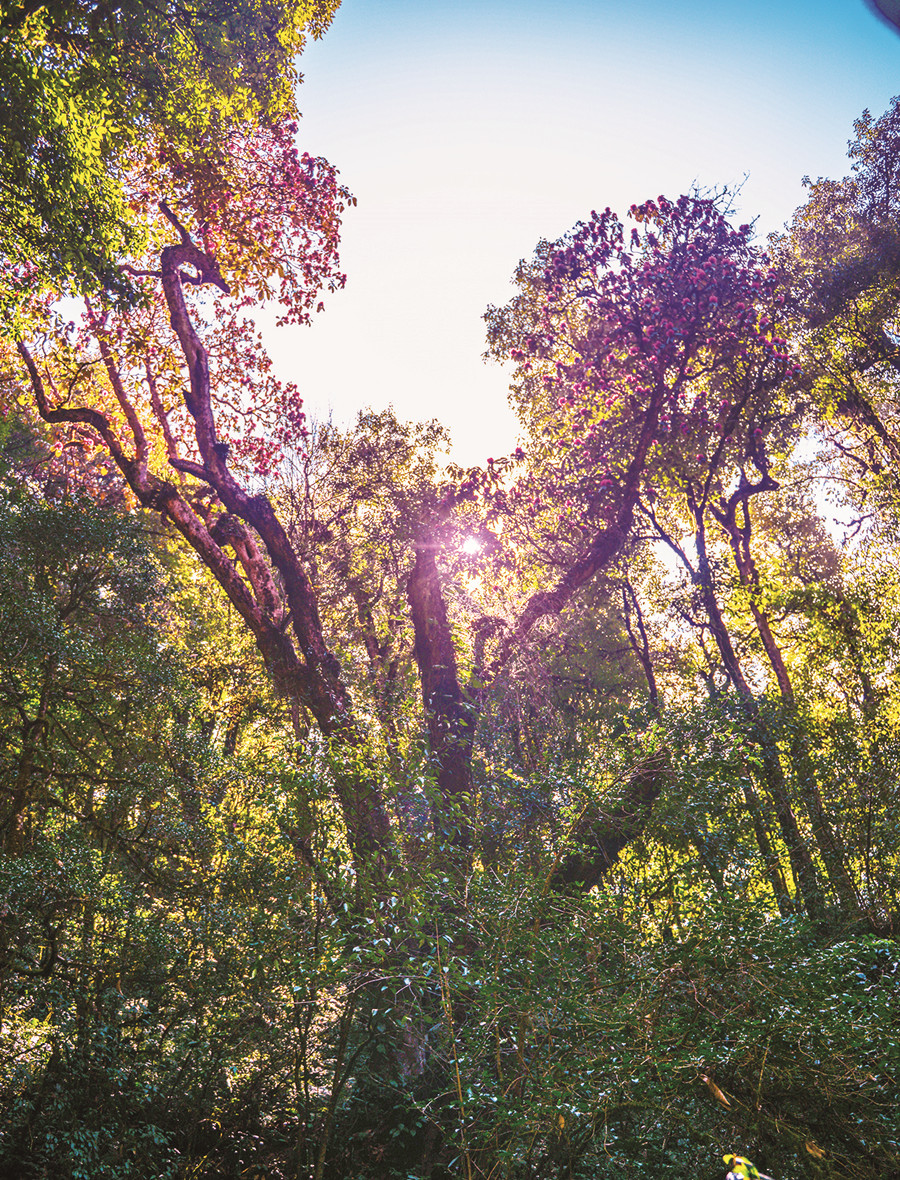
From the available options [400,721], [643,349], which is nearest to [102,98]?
[400,721]

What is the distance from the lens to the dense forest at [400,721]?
382cm

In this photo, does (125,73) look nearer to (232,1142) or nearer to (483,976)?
(483,976)

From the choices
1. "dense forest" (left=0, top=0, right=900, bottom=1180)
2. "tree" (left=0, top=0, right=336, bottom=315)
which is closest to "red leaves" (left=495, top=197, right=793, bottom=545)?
"dense forest" (left=0, top=0, right=900, bottom=1180)

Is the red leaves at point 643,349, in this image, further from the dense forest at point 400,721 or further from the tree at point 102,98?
the tree at point 102,98

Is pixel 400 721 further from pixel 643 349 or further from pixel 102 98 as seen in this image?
pixel 643 349

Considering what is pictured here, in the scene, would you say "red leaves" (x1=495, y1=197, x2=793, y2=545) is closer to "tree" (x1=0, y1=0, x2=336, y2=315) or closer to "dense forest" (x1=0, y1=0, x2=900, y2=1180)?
"dense forest" (x1=0, y1=0, x2=900, y2=1180)

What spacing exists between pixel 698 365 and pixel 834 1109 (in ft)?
36.9

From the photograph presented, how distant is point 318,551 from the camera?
13805 mm

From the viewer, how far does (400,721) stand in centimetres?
695

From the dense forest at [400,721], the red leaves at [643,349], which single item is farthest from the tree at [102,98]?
the red leaves at [643,349]

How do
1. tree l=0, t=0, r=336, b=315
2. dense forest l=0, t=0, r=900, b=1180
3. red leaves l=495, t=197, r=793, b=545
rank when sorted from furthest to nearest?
red leaves l=495, t=197, r=793, b=545
tree l=0, t=0, r=336, b=315
dense forest l=0, t=0, r=900, b=1180

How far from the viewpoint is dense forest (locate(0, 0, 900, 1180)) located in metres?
3.82

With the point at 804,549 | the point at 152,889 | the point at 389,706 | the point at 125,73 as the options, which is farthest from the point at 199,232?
the point at 804,549

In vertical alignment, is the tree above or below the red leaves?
below
